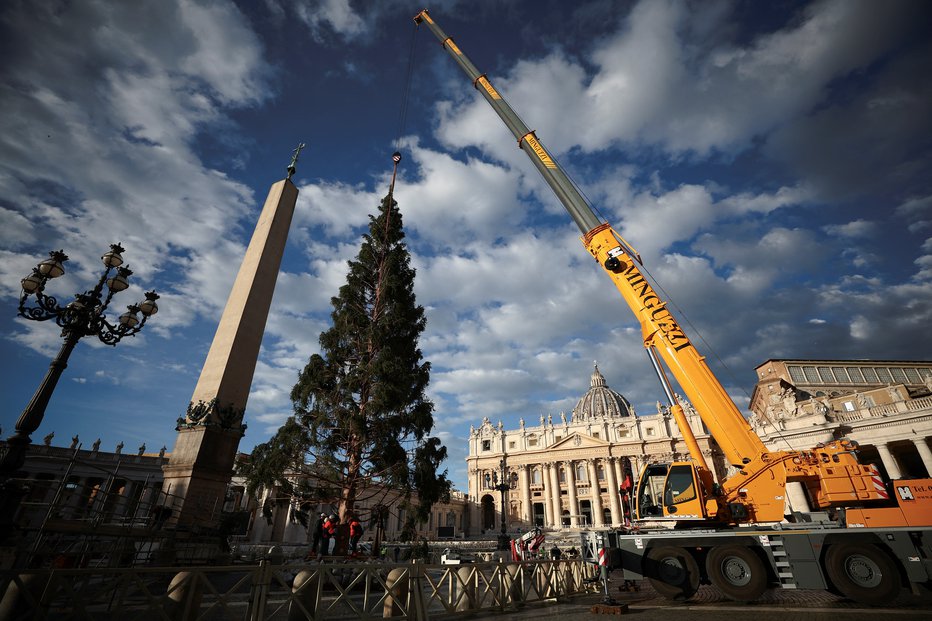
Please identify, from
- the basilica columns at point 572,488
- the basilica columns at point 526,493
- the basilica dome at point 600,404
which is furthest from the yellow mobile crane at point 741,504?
the basilica dome at point 600,404

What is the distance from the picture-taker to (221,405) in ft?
42.0

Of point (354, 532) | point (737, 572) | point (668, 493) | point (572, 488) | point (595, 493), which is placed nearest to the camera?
point (737, 572)

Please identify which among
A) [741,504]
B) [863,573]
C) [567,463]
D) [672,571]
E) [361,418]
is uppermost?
[567,463]

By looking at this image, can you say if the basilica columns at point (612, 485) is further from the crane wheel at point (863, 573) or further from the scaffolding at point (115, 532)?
the scaffolding at point (115, 532)

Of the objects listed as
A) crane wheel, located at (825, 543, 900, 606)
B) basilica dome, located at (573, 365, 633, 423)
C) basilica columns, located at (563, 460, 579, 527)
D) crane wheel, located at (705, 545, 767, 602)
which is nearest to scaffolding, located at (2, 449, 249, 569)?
crane wheel, located at (705, 545, 767, 602)

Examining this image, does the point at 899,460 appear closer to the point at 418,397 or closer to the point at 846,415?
the point at 846,415

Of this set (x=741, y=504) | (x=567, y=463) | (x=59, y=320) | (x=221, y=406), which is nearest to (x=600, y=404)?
(x=567, y=463)

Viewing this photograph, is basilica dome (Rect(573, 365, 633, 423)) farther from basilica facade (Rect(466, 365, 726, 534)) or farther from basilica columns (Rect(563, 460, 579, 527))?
basilica columns (Rect(563, 460, 579, 527))

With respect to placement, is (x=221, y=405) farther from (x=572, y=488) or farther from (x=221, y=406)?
(x=572, y=488)

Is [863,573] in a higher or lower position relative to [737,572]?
higher

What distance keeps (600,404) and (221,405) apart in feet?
305

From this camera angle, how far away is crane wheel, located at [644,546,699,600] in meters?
9.75

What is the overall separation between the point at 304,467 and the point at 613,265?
12153 millimetres

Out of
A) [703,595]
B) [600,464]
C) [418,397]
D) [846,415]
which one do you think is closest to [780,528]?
[703,595]
